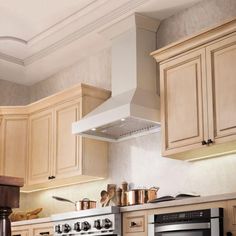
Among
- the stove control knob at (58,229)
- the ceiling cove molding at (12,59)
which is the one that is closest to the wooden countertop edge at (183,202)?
the stove control knob at (58,229)

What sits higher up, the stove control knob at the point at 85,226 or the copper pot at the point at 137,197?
the copper pot at the point at 137,197

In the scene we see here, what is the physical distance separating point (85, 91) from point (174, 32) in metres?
1.04

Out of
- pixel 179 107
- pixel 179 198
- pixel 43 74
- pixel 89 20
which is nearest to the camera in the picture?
pixel 179 198

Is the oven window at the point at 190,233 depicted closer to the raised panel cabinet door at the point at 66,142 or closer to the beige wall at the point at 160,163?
the beige wall at the point at 160,163

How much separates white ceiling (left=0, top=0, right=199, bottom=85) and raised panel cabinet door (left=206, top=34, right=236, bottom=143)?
881mm

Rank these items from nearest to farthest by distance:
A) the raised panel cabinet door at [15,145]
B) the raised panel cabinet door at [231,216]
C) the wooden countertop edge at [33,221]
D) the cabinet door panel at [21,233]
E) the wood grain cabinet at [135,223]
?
1. the raised panel cabinet door at [231,216]
2. the wood grain cabinet at [135,223]
3. the wooden countertop edge at [33,221]
4. the cabinet door panel at [21,233]
5. the raised panel cabinet door at [15,145]

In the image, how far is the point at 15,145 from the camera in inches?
214

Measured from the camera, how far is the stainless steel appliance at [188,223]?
307 centimetres

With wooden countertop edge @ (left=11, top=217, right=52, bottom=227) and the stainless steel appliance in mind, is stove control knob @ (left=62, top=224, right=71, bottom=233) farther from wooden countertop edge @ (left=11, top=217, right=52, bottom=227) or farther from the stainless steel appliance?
the stainless steel appliance

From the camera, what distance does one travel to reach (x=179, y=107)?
3.72 meters

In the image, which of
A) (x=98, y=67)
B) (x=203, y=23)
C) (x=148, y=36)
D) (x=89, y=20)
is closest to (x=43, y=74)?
(x=98, y=67)

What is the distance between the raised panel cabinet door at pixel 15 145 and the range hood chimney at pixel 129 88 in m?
1.22

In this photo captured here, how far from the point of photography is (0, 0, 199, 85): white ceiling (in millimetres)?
4367

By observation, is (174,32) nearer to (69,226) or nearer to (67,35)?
(67,35)
